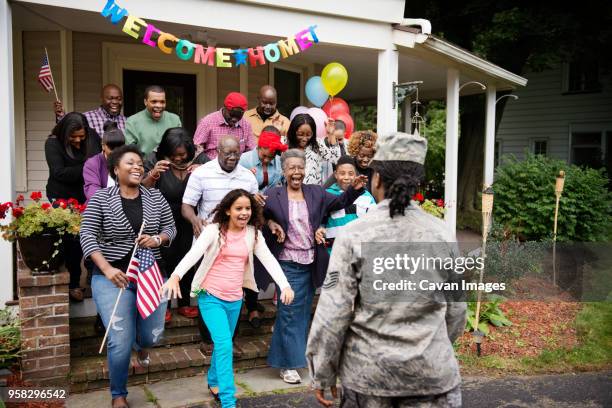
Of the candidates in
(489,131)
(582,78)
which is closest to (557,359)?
(489,131)

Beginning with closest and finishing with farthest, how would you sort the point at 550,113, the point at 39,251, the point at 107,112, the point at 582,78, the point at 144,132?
the point at 39,251, the point at 144,132, the point at 107,112, the point at 582,78, the point at 550,113

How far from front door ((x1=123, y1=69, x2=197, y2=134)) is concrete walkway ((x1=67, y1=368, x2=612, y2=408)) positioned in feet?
15.9

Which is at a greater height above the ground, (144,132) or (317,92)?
(317,92)

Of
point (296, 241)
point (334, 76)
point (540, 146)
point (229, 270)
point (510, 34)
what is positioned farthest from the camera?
point (540, 146)

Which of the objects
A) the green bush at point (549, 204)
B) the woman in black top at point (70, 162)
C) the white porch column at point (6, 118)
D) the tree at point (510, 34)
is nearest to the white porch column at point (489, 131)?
the green bush at point (549, 204)

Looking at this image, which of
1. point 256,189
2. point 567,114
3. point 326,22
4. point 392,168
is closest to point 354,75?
point 326,22

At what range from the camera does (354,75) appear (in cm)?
1127

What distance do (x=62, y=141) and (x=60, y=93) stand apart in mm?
3041

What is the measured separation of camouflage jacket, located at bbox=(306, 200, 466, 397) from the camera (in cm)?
235

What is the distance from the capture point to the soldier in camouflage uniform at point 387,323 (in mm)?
2350

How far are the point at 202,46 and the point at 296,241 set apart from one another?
277 cm

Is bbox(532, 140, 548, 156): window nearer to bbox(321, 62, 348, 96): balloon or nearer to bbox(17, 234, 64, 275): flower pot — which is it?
bbox(321, 62, 348, 96): balloon

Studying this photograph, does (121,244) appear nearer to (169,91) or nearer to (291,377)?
(291,377)

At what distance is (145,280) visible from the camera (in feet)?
13.3
